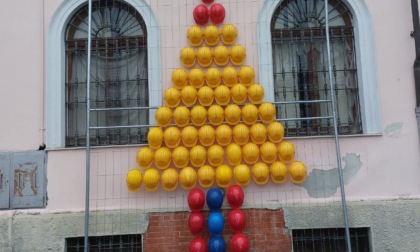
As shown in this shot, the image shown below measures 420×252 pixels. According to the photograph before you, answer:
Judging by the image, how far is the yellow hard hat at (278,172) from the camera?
17.5 ft

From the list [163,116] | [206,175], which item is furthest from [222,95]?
[206,175]

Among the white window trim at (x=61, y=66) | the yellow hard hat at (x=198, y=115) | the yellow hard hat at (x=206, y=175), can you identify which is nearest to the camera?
the yellow hard hat at (x=206, y=175)

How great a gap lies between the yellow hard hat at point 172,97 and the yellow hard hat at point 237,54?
0.80 metres

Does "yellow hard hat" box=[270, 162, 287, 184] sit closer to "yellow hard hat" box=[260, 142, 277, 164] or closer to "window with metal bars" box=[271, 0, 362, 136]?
"yellow hard hat" box=[260, 142, 277, 164]

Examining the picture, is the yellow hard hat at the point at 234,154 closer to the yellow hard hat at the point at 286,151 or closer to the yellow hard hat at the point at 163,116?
the yellow hard hat at the point at 286,151

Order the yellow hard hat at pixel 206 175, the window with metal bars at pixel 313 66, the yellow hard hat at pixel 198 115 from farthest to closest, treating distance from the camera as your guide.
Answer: the window with metal bars at pixel 313 66, the yellow hard hat at pixel 198 115, the yellow hard hat at pixel 206 175

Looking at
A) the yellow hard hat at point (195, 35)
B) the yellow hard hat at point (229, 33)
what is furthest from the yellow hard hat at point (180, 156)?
the yellow hard hat at point (229, 33)

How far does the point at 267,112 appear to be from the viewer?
541 centimetres

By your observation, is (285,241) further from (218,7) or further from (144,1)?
(144,1)

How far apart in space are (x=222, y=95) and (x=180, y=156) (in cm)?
87

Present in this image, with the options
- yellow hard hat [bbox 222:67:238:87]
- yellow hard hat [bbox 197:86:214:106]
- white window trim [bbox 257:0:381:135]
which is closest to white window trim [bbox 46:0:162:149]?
yellow hard hat [bbox 197:86:214:106]

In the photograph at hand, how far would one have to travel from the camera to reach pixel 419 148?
560cm

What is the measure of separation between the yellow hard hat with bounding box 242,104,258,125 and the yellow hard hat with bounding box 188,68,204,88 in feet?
1.99

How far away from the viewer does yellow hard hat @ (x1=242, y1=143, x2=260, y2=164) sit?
5332mm
